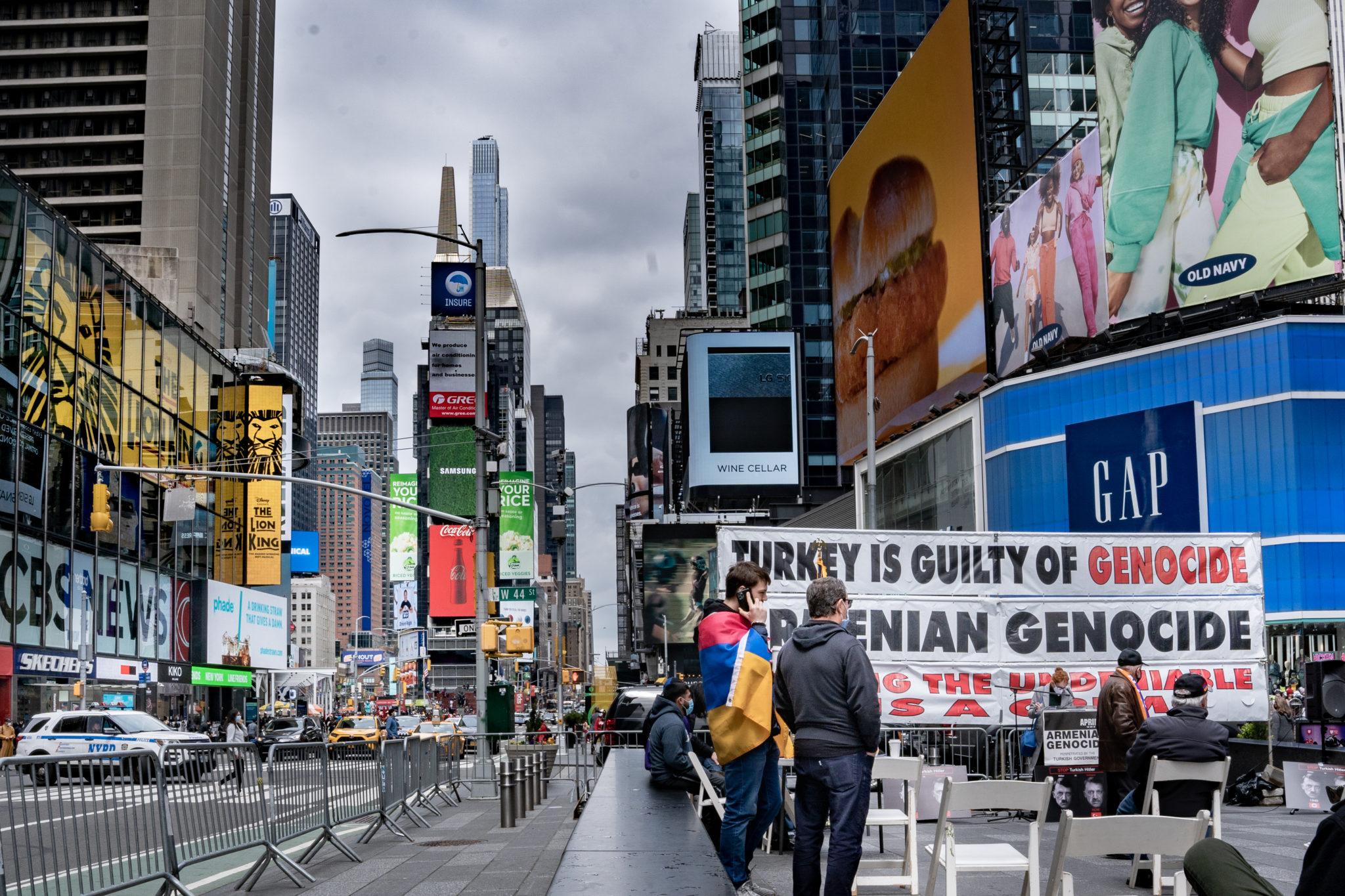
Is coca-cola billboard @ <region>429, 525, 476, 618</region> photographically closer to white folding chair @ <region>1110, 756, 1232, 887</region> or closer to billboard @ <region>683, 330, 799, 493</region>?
billboard @ <region>683, 330, 799, 493</region>

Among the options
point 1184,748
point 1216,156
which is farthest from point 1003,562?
point 1216,156

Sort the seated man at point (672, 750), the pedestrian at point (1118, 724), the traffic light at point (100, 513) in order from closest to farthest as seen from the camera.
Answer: the seated man at point (672, 750), the pedestrian at point (1118, 724), the traffic light at point (100, 513)

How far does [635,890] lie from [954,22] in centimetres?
5199

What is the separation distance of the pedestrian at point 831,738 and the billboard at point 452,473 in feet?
364

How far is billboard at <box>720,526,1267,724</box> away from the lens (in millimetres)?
15695

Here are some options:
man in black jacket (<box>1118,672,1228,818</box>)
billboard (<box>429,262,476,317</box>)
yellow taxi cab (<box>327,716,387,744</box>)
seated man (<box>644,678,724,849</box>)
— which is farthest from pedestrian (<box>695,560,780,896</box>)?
yellow taxi cab (<box>327,716,387,744</box>)

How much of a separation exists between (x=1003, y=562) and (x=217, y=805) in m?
9.43

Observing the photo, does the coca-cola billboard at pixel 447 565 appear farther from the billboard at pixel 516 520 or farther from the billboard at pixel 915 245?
the billboard at pixel 915 245

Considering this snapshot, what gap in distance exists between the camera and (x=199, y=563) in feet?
193

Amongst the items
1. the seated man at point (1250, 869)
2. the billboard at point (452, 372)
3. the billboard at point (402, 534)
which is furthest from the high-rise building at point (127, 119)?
the seated man at point (1250, 869)

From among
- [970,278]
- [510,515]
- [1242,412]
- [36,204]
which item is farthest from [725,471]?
[36,204]

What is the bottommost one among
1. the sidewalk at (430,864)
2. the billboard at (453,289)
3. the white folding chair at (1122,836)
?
the sidewalk at (430,864)

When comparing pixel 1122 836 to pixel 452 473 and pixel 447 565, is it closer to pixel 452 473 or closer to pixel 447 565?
pixel 447 565

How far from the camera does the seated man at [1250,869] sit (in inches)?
126
